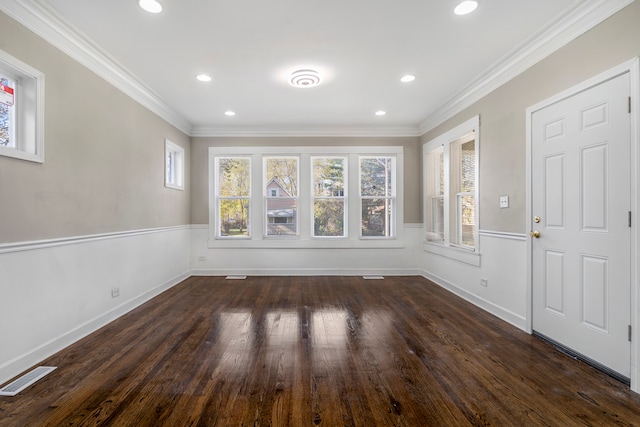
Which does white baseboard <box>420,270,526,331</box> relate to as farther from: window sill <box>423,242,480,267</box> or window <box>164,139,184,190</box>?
window <box>164,139,184,190</box>

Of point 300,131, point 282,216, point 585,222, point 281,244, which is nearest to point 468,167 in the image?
point 585,222

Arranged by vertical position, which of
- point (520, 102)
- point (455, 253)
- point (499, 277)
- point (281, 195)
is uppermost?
point (520, 102)

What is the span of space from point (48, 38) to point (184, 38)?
1054mm

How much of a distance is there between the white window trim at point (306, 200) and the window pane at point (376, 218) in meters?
0.14

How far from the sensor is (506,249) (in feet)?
11.1

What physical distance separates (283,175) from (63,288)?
12.2 feet

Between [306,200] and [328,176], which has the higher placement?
[328,176]

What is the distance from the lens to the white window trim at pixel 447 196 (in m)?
3.92

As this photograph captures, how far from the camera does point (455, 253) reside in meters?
4.46

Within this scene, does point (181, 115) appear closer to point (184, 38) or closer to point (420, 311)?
point (184, 38)

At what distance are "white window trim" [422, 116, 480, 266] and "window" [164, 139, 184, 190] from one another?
433cm

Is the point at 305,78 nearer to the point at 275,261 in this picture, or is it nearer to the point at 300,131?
the point at 300,131

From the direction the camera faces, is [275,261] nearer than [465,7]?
No

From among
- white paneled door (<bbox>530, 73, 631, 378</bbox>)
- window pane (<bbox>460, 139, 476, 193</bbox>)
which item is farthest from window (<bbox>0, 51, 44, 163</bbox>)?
window pane (<bbox>460, 139, 476, 193</bbox>)
